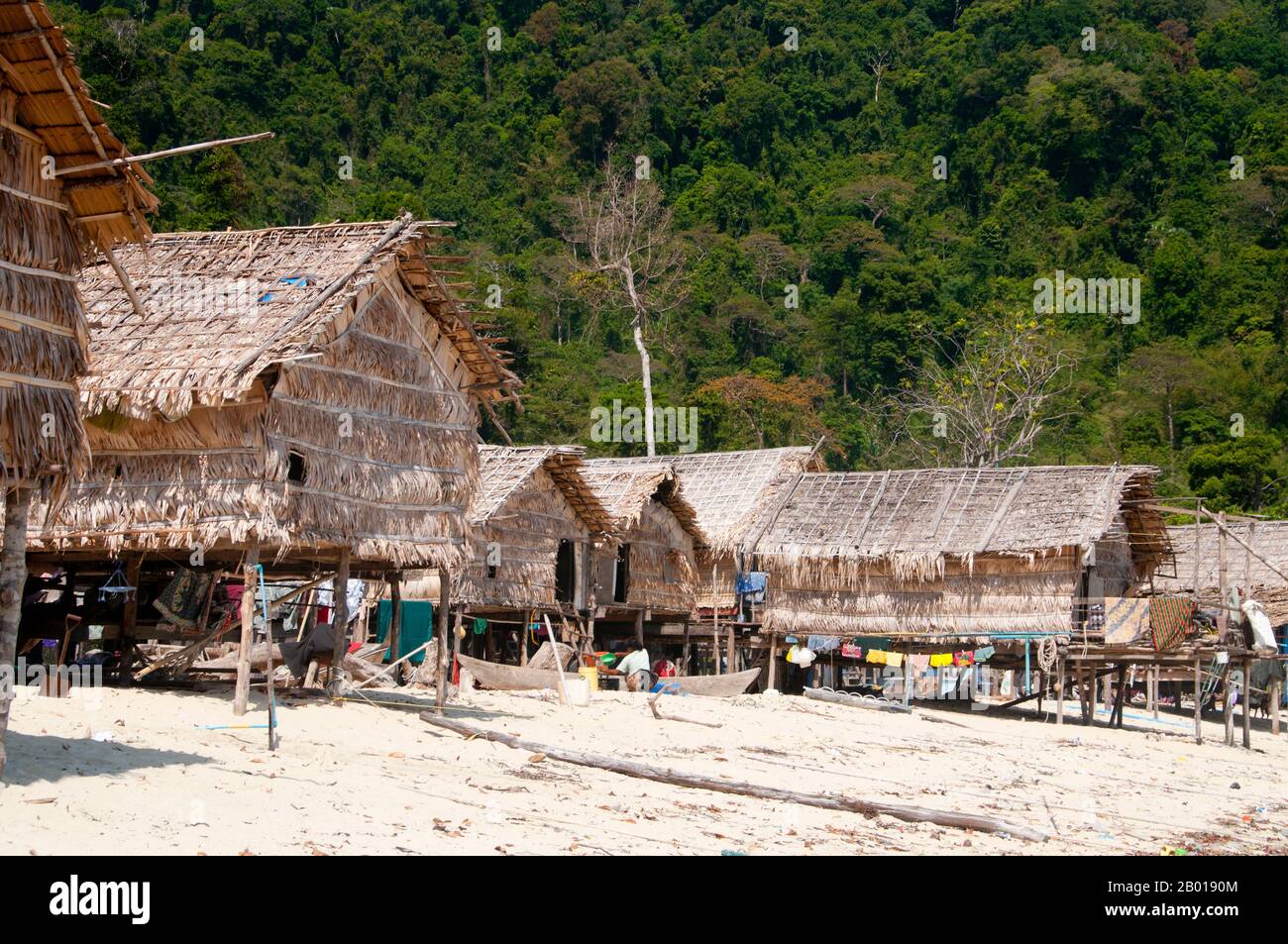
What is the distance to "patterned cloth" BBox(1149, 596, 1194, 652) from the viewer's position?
2297 centimetres

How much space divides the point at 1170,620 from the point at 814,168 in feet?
159

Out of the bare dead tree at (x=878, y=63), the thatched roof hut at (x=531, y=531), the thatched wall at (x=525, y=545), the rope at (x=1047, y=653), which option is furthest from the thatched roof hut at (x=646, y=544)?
the bare dead tree at (x=878, y=63)

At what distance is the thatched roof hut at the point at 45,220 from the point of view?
898cm

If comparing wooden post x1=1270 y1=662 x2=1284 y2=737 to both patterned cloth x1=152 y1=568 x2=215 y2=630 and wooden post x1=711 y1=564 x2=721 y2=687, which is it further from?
patterned cloth x1=152 y1=568 x2=215 y2=630

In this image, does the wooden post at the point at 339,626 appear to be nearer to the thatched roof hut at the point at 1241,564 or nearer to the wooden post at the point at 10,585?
the wooden post at the point at 10,585

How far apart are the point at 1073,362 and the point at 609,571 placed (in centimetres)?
2117

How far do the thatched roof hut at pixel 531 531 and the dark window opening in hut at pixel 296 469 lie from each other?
7069 mm

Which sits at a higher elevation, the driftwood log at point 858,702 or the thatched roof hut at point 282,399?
the thatched roof hut at point 282,399

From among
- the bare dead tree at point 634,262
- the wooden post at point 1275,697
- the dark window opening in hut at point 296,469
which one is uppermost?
the bare dead tree at point 634,262

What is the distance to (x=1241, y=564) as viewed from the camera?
33.9m

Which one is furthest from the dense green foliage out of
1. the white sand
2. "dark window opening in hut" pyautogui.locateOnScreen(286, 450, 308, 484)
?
the white sand

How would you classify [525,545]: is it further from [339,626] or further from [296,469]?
[296,469]

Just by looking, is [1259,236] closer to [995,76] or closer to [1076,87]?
[1076,87]

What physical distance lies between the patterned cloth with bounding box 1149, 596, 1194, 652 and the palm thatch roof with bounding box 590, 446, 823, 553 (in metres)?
8.75
